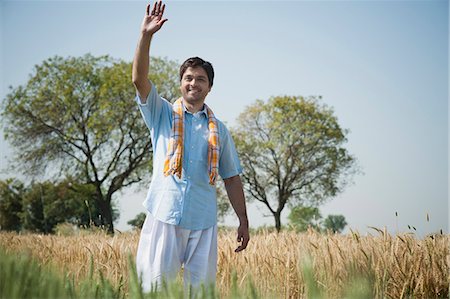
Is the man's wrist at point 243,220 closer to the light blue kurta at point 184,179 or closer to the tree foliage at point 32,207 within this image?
the light blue kurta at point 184,179

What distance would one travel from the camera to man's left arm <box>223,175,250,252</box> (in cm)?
410

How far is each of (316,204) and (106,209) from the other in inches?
573

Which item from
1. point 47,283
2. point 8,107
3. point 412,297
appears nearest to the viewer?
point 47,283

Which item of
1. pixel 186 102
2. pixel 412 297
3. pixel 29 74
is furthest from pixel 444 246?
pixel 29 74

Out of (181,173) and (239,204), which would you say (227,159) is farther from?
(181,173)

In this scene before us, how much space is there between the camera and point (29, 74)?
2758 centimetres

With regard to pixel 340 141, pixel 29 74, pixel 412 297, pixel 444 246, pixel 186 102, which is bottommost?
pixel 412 297

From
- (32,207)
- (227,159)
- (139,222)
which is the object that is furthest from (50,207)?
(227,159)

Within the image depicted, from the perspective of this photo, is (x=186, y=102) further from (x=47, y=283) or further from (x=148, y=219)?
(x=47, y=283)

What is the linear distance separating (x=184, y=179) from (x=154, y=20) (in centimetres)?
125

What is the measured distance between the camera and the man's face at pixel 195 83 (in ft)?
12.6

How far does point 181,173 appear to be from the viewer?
3.66 m

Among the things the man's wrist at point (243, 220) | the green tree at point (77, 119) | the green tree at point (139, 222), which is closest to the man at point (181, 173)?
the man's wrist at point (243, 220)

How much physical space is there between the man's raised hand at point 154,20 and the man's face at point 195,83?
2.13ft
